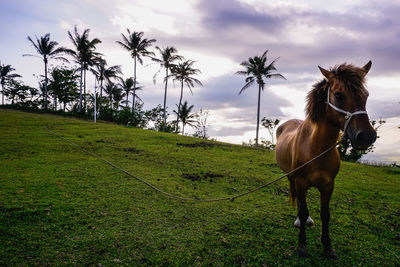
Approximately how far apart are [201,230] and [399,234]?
3.46 meters

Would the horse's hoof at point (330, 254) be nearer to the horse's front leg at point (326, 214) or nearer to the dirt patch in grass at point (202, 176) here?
the horse's front leg at point (326, 214)

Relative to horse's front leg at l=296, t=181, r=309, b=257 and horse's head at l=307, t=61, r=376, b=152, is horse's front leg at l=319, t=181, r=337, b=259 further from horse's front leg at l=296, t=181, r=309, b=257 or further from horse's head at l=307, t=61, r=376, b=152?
horse's head at l=307, t=61, r=376, b=152

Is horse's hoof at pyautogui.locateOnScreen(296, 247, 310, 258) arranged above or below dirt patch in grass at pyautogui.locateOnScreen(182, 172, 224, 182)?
below

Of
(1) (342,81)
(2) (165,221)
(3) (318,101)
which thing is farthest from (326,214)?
(2) (165,221)

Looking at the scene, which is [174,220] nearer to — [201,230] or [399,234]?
[201,230]

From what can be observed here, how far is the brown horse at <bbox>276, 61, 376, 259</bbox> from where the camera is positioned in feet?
7.11

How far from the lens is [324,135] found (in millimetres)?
2666

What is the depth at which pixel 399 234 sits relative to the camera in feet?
12.2

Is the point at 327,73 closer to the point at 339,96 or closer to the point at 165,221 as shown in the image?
the point at 339,96

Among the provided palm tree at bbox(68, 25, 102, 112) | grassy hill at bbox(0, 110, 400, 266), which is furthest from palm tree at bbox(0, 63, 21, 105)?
grassy hill at bbox(0, 110, 400, 266)

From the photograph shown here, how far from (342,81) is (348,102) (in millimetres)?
263

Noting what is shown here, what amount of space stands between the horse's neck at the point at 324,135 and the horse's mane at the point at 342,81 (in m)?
0.11

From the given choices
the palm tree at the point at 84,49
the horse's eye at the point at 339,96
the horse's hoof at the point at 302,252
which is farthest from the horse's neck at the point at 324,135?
the palm tree at the point at 84,49

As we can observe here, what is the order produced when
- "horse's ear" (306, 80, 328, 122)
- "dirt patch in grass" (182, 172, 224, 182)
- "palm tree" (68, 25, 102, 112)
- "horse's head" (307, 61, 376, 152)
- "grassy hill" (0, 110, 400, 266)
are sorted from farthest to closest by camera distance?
"palm tree" (68, 25, 102, 112) → "dirt patch in grass" (182, 172, 224, 182) → "grassy hill" (0, 110, 400, 266) → "horse's ear" (306, 80, 328, 122) → "horse's head" (307, 61, 376, 152)
